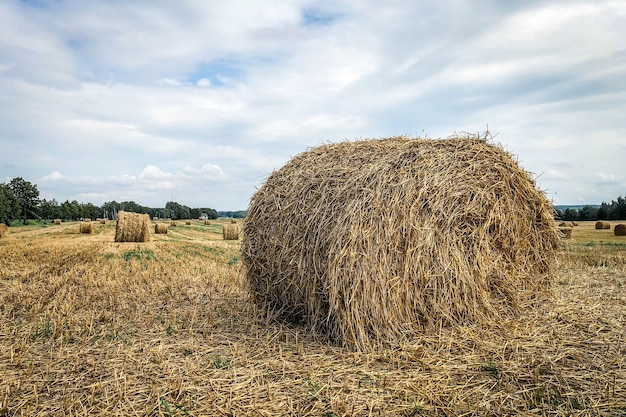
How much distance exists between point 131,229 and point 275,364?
58.6 ft

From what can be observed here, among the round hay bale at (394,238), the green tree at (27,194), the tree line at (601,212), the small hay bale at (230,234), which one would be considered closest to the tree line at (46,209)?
the green tree at (27,194)

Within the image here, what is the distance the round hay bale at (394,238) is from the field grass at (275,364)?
0.30 metres

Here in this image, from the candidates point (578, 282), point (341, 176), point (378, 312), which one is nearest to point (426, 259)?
point (378, 312)

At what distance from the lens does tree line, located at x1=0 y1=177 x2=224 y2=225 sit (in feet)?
167

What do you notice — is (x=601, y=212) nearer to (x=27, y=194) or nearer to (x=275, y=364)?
(x=275, y=364)

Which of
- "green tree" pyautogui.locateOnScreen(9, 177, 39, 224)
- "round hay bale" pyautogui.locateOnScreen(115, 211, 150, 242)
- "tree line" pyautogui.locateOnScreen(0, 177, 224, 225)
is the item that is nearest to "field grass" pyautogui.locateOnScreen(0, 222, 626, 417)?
"round hay bale" pyautogui.locateOnScreen(115, 211, 150, 242)

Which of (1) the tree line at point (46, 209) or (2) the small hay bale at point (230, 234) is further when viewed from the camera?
(1) the tree line at point (46, 209)

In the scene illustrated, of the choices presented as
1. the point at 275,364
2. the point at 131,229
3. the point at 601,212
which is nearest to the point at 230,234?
the point at 131,229

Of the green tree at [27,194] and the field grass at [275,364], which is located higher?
the green tree at [27,194]

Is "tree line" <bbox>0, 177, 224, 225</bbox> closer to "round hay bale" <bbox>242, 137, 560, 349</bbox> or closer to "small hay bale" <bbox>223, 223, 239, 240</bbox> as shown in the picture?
"small hay bale" <bbox>223, 223, 239, 240</bbox>

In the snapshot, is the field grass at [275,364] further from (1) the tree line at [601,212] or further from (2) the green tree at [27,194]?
(2) the green tree at [27,194]

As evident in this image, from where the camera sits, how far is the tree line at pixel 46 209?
50844 millimetres

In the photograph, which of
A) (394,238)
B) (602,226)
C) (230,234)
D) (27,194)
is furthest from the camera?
(27,194)

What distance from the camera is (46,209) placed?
63844 millimetres
